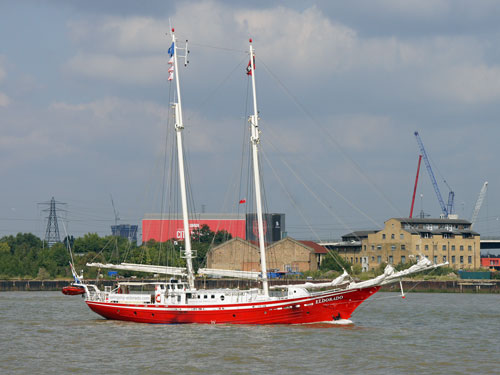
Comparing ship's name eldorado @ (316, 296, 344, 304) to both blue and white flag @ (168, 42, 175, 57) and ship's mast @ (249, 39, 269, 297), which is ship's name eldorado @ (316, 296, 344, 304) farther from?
blue and white flag @ (168, 42, 175, 57)

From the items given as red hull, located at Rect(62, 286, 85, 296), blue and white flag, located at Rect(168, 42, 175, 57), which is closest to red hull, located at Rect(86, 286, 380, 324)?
red hull, located at Rect(62, 286, 85, 296)

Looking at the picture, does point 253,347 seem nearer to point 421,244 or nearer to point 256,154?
point 256,154

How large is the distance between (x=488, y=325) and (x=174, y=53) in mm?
41373

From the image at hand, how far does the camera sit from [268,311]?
2682 inches

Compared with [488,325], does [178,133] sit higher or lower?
higher

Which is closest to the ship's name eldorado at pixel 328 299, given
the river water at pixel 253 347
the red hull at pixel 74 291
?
the river water at pixel 253 347

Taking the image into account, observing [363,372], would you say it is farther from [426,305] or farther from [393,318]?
[426,305]

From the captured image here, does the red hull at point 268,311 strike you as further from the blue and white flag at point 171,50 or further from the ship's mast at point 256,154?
the blue and white flag at point 171,50

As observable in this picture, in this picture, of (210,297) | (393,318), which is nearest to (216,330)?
(210,297)

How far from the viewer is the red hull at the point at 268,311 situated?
224 ft

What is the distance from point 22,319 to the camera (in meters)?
82.9

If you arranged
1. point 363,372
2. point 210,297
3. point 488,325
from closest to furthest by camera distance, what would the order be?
point 363,372
point 210,297
point 488,325

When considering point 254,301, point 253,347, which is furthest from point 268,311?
point 253,347

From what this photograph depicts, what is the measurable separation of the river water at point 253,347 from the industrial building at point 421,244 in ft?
354
